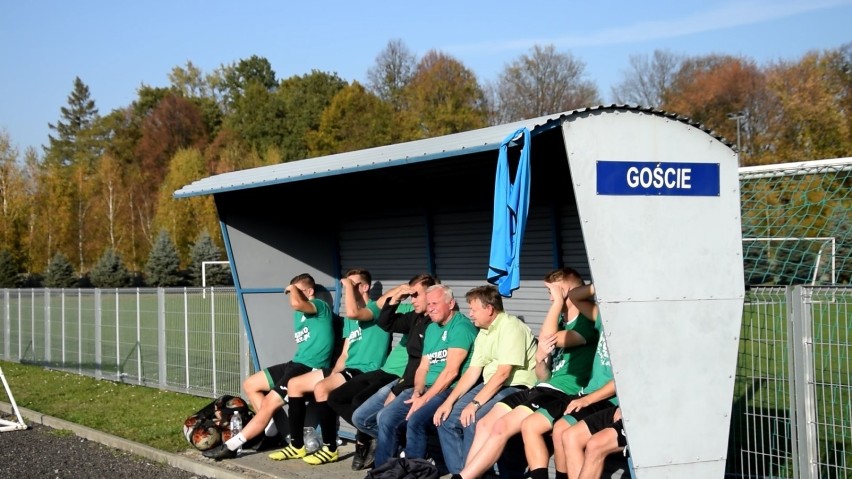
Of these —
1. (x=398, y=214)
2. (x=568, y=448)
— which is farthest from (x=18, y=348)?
(x=568, y=448)

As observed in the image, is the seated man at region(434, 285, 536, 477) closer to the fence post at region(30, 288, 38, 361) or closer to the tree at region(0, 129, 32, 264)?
the fence post at region(30, 288, 38, 361)

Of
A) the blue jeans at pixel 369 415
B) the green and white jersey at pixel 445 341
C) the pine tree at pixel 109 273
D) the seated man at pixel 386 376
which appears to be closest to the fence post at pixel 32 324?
the seated man at pixel 386 376

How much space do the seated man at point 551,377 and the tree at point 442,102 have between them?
37.7 metres

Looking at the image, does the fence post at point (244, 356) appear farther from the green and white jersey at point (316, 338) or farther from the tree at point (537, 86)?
the tree at point (537, 86)

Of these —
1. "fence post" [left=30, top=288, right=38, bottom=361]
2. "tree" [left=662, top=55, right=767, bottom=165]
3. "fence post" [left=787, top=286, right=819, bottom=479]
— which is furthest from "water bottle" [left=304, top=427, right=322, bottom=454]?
"tree" [left=662, top=55, right=767, bottom=165]

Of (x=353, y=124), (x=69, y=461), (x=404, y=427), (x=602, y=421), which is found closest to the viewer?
(x=602, y=421)

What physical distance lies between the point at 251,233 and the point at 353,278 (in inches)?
64.6

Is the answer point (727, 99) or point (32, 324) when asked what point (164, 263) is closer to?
point (727, 99)

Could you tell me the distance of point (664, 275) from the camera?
5715 millimetres

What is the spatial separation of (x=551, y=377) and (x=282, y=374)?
3230 millimetres

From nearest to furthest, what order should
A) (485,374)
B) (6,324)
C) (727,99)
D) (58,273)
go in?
(485,374) → (6,324) → (727,99) → (58,273)

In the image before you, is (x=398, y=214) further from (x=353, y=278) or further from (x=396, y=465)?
(x=396, y=465)

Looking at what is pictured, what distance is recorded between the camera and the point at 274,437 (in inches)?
363

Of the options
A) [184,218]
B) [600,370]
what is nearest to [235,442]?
[600,370]
